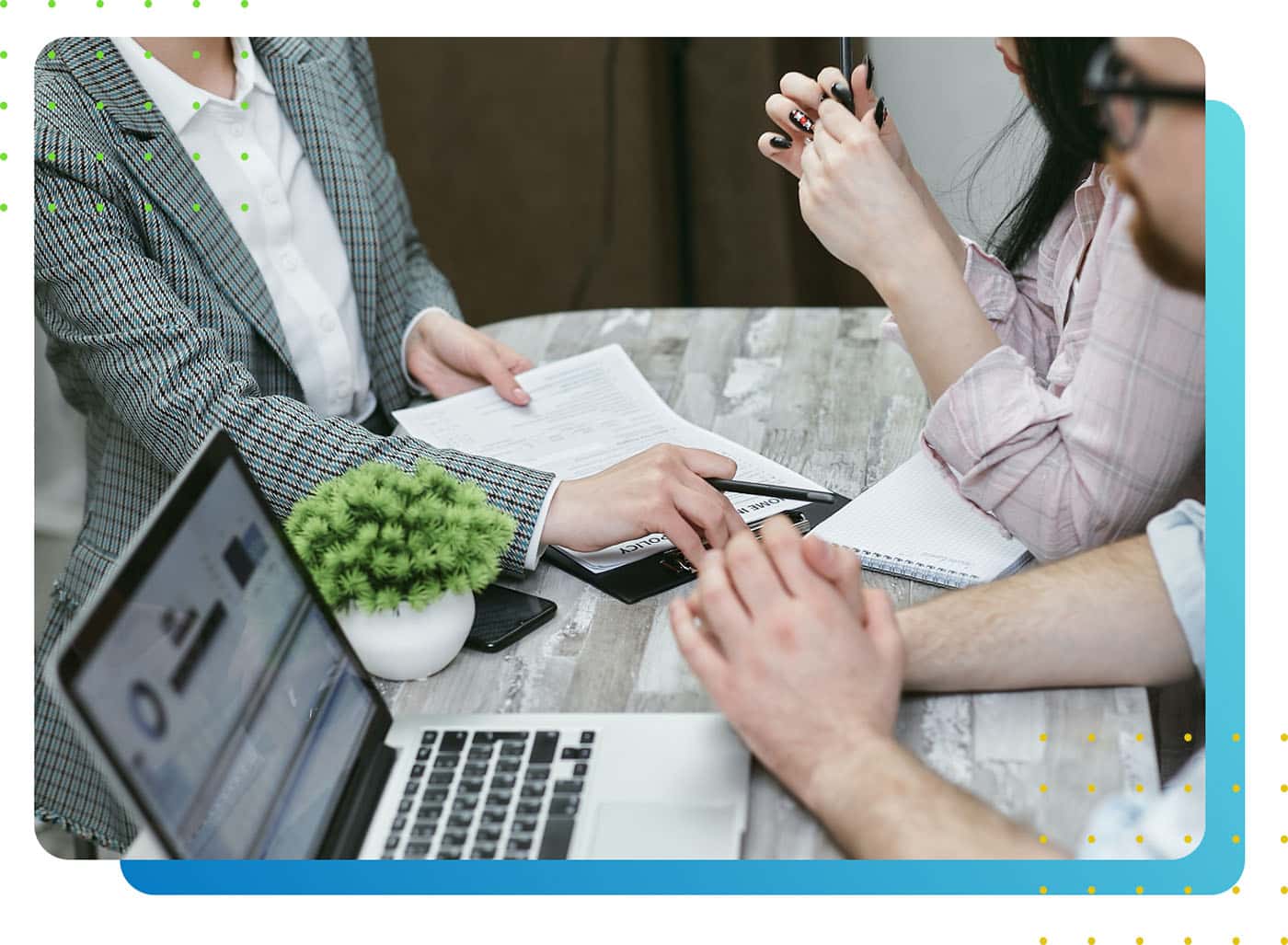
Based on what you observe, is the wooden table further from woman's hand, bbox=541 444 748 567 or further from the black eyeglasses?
the black eyeglasses

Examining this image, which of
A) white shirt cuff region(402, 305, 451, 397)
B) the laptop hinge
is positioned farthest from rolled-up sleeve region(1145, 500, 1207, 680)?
white shirt cuff region(402, 305, 451, 397)

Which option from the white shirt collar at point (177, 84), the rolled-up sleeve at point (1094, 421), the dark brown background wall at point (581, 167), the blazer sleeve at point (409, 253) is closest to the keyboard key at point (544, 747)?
the rolled-up sleeve at point (1094, 421)

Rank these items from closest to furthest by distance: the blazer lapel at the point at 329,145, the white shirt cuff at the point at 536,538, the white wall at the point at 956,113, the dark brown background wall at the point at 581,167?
1. the white wall at the point at 956,113
2. the white shirt cuff at the point at 536,538
3. the blazer lapel at the point at 329,145
4. the dark brown background wall at the point at 581,167

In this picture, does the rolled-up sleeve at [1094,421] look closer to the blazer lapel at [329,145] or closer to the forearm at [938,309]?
the forearm at [938,309]

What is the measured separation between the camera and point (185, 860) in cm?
60

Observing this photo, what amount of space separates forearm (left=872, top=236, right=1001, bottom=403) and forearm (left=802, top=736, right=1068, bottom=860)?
11.3 inches

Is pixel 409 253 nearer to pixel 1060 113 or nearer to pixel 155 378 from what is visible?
pixel 155 378

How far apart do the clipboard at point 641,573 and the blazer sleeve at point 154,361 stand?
0.07 meters

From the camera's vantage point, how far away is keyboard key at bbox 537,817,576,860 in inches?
26.4

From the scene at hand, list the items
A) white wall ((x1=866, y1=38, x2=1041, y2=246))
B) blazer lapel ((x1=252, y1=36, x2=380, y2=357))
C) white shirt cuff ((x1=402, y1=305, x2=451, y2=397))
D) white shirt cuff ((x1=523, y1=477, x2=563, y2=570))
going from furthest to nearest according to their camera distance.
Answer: white shirt cuff ((x1=402, y1=305, x2=451, y2=397)) < blazer lapel ((x1=252, y1=36, x2=380, y2=357)) < white shirt cuff ((x1=523, y1=477, x2=563, y2=570)) < white wall ((x1=866, y1=38, x2=1041, y2=246))

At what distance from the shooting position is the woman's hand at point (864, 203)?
2.70 ft

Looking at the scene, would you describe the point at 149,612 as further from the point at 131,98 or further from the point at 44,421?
the point at 44,421

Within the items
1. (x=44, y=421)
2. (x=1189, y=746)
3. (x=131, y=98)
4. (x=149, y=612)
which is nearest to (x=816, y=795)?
(x=1189, y=746)

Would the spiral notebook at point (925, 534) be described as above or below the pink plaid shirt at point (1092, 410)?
below
